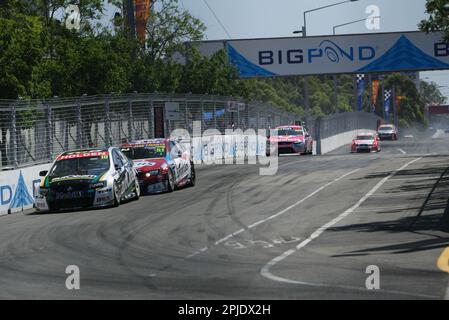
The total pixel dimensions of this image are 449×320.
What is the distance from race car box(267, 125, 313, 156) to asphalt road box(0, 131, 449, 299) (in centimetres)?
2257

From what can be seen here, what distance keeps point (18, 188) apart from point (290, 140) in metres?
26.8

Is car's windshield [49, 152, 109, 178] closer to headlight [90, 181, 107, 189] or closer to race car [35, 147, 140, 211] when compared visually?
race car [35, 147, 140, 211]

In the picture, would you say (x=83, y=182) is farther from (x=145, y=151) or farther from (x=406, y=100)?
(x=406, y=100)

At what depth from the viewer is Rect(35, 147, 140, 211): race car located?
22.4 meters

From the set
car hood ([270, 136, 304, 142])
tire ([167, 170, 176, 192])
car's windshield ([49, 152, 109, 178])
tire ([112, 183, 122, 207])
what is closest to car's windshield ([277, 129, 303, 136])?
car hood ([270, 136, 304, 142])

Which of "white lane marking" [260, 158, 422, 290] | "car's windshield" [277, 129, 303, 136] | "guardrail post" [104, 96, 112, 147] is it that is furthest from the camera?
"car's windshield" [277, 129, 303, 136]

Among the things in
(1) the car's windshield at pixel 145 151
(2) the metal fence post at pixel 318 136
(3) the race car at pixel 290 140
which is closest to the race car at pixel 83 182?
(1) the car's windshield at pixel 145 151


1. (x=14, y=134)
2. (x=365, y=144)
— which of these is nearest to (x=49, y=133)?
(x=14, y=134)

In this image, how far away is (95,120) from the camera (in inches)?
1259

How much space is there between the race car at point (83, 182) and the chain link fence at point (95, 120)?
64.8 inches

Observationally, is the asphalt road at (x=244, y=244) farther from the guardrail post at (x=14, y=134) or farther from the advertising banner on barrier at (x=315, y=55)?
the advertising banner on barrier at (x=315, y=55)

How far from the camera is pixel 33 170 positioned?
25.2 meters
